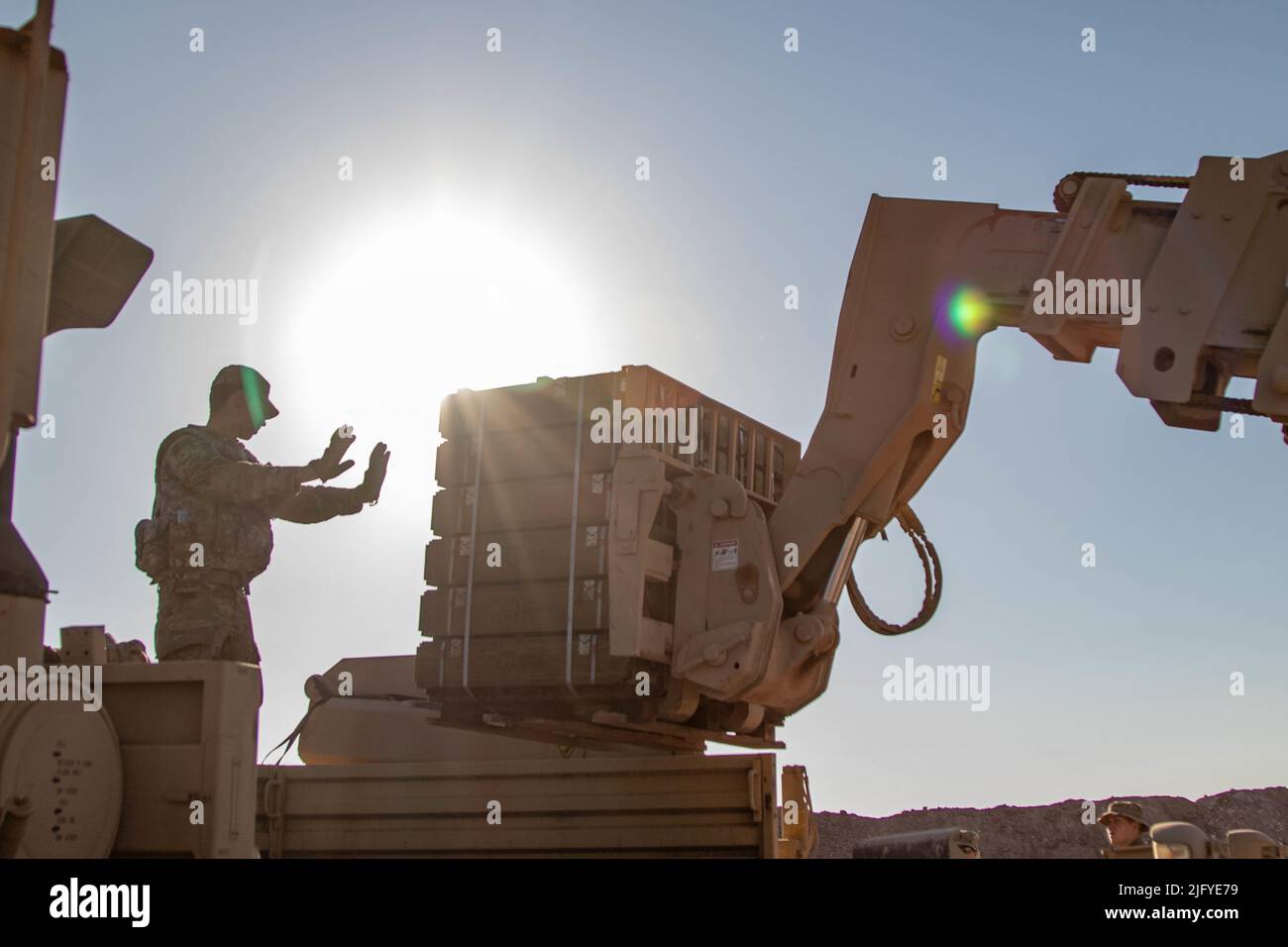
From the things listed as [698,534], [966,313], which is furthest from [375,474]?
[966,313]

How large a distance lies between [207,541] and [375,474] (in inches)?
33.8

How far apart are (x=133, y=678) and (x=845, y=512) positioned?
4.25 metres

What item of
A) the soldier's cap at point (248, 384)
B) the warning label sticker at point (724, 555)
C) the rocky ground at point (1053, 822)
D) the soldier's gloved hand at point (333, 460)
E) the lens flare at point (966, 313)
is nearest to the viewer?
the soldier's gloved hand at point (333, 460)

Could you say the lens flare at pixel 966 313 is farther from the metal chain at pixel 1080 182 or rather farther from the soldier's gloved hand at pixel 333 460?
the soldier's gloved hand at pixel 333 460

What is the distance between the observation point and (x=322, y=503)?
22.8 ft

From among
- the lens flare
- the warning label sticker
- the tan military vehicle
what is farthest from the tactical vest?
the lens flare

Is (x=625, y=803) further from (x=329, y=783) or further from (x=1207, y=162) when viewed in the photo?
(x=1207, y=162)

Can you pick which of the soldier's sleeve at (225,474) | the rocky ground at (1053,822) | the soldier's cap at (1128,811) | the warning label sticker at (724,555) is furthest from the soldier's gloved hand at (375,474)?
the rocky ground at (1053,822)

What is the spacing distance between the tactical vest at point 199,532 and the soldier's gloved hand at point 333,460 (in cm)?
56

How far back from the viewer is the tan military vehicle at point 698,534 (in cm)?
646

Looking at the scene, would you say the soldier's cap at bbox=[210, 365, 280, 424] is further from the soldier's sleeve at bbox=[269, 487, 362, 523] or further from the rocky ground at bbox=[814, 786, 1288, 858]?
the rocky ground at bbox=[814, 786, 1288, 858]

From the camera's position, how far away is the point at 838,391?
7.68 m

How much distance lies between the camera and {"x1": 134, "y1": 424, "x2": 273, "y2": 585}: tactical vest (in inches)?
252

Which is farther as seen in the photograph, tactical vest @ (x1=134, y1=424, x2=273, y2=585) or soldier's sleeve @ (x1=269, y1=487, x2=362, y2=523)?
soldier's sleeve @ (x1=269, y1=487, x2=362, y2=523)
